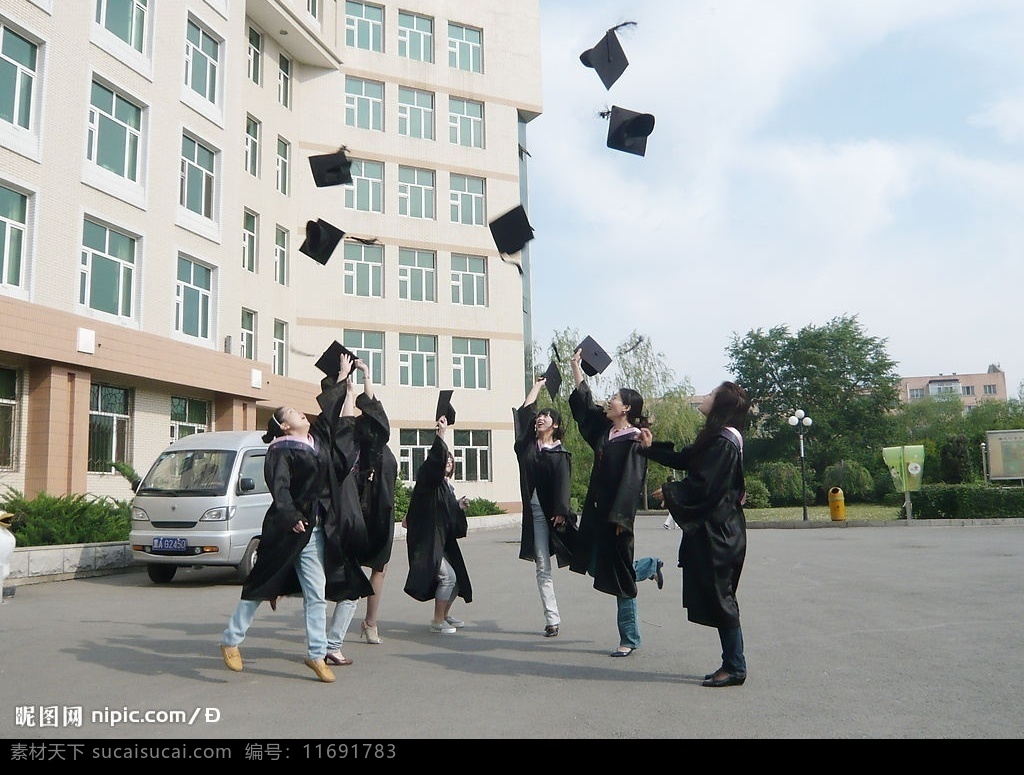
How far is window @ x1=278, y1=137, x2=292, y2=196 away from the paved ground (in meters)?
22.8

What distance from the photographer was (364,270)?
35.7 meters

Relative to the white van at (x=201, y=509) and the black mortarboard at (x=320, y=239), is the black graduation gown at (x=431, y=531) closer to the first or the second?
the black mortarboard at (x=320, y=239)

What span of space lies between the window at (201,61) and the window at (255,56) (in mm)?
5083

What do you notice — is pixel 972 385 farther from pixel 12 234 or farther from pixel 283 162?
pixel 12 234

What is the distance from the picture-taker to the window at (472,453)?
36625 mm

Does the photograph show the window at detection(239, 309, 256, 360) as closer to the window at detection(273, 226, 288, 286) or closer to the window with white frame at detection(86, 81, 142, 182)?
the window at detection(273, 226, 288, 286)

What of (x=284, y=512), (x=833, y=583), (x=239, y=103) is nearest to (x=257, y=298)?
(x=239, y=103)

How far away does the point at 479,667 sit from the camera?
6371mm

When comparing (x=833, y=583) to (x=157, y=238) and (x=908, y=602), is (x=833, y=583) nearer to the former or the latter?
(x=908, y=602)

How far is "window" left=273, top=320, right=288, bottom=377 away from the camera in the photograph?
3150cm

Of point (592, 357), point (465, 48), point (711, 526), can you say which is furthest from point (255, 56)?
point (711, 526)

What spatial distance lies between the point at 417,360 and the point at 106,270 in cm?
1718

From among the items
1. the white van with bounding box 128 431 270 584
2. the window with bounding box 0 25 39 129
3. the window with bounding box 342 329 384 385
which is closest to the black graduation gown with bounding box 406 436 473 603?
the white van with bounding box 128 431 270 584

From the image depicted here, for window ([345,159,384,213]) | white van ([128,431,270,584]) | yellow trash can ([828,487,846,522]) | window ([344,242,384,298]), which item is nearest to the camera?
white van ([128,431,270,584])
